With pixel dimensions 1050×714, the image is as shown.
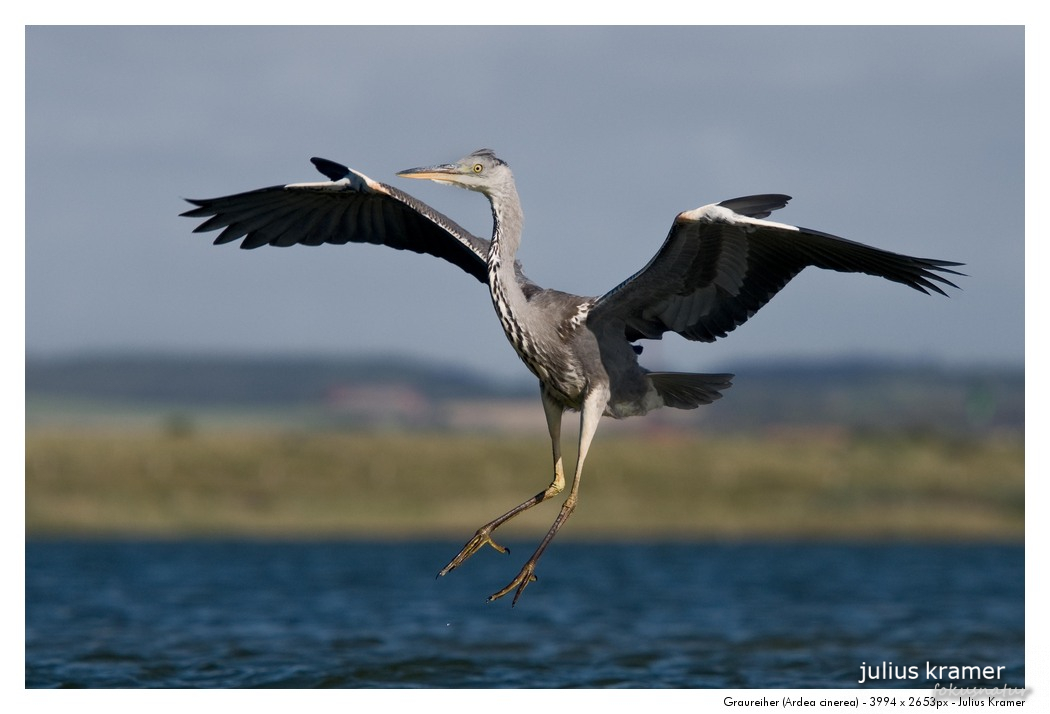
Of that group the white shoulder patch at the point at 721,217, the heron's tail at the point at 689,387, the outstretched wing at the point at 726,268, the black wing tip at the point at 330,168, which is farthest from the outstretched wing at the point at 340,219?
the white shoulder patch at the point at 721,217

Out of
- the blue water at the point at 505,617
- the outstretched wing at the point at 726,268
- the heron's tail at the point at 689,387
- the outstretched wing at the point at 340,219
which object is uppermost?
the outstretched wing at the point at 340,219

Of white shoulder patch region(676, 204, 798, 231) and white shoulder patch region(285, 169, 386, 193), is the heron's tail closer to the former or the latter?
white shoulder patch region(676, 204, 798, 231)

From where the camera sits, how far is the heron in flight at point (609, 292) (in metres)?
11.0

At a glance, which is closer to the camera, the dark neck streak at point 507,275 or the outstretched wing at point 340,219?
the dark neck streak at point 507,275

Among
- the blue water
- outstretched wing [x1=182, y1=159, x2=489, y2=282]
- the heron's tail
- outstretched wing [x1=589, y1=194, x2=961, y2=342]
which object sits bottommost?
the blue water

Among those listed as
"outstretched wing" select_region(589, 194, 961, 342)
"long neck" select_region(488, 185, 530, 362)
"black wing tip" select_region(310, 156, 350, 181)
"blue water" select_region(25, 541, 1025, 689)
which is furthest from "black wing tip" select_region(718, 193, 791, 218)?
"blue water" select_region(25, 541, 1025, 689)

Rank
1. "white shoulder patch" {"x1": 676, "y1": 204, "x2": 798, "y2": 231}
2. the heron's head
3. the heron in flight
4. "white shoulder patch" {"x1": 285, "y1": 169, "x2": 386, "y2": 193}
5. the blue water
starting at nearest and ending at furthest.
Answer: "white shoulder patch" {"x1": 676, "y1": 204, "x2": 798, "y2": 231}
the heron in flight
the heron's head
"white shoulder patch" {"x1": 285, "y1": 169, "x2": 386, "y2": 193}
the blue water

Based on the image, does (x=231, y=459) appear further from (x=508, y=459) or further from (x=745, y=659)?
(x=745, y=659)

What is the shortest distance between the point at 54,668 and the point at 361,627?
737cm

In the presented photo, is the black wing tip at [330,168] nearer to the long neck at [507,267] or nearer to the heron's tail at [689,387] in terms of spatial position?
the long neck at [507,267]

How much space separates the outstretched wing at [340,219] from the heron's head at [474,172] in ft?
2.56

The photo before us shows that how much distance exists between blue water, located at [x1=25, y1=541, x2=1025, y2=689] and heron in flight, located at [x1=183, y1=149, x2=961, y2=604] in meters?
6.32

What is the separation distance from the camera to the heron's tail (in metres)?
12.4

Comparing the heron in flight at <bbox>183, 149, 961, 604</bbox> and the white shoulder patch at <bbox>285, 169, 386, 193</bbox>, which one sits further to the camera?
the white shoulder patch at <bbox>285, 169, 386, 193</bbox>
